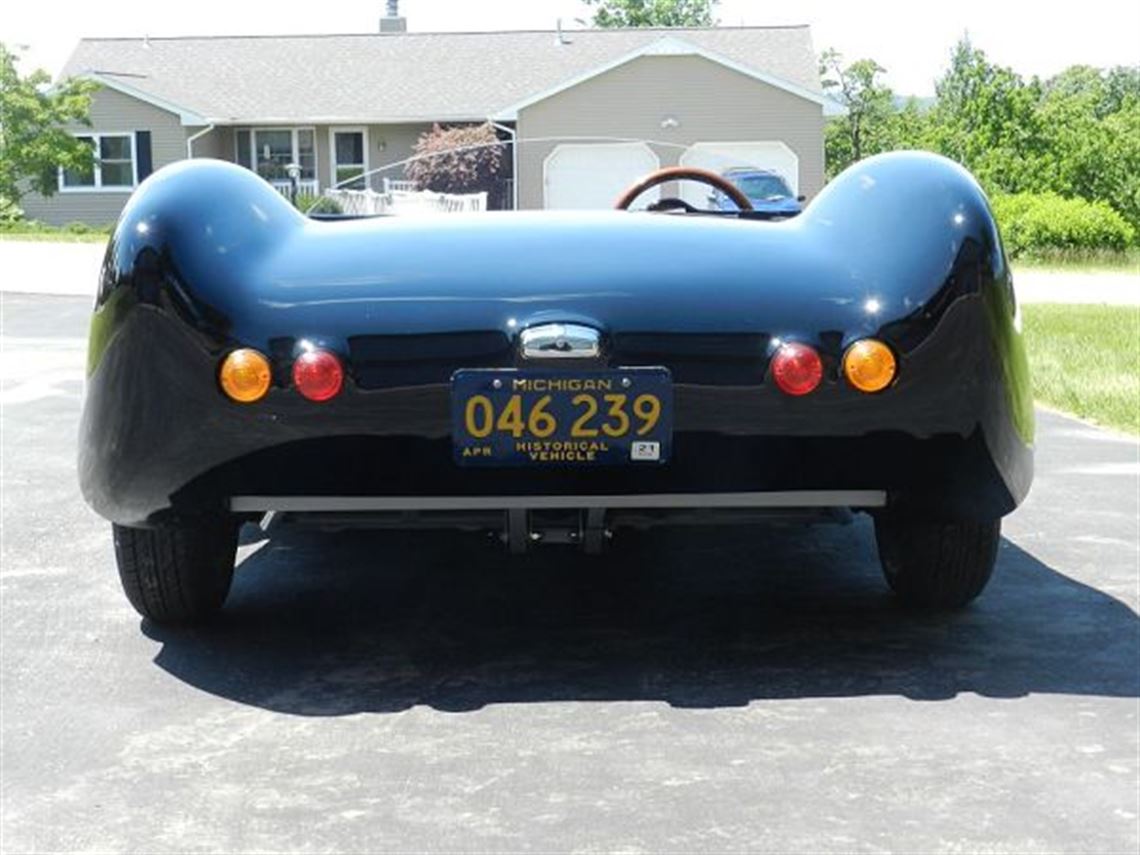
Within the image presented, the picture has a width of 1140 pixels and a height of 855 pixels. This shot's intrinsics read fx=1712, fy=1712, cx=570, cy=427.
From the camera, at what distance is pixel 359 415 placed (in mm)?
3689

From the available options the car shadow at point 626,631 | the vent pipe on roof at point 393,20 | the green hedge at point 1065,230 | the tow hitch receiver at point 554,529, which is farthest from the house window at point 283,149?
the tow hitch receiver at point 554,529

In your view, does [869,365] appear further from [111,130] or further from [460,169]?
[111,130]

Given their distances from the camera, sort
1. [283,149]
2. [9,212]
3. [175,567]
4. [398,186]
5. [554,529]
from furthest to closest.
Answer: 1. [283,149]
2. [9,212]
3. [398,186]
4. [175,567]
5. [554,529]

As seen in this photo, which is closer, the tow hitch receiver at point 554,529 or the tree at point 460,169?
the tow hitch receiver at point 554,529

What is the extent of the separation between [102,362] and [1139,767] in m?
2.34

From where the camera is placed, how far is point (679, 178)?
18.4 feet

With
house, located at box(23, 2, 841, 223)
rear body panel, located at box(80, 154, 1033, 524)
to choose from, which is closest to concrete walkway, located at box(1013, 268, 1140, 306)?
rear body panel, located at box(80, 154, 1033, 524)

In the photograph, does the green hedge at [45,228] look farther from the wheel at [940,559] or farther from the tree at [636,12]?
the tree at [636,12]

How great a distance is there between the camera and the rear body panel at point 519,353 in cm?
369

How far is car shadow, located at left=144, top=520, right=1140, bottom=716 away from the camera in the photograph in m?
3.87

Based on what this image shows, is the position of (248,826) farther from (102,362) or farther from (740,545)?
(740,545)

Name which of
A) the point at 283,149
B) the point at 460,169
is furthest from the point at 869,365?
the point at 283,149

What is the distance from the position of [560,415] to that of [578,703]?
25.1 inches

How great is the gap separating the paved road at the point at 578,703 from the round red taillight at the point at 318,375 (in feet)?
2.28
